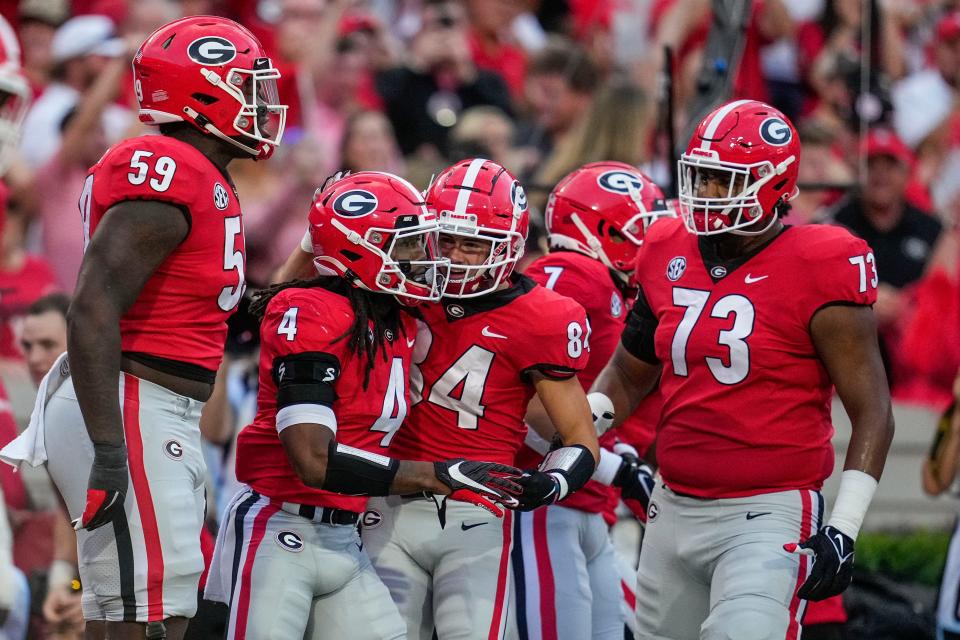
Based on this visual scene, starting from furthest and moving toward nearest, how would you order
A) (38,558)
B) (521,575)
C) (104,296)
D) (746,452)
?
(38,558)
(521,575)
(746,452)
(104,296)

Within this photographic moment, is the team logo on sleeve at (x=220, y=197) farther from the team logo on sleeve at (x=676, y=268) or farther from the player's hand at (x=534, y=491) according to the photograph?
the team logo on sleeve at (x=676, y=268)

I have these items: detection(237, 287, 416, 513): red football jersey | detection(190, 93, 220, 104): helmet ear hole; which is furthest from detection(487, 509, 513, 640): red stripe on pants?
detection(190, 93, 220, 104): helmet ear hole

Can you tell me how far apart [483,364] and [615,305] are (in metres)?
0.91

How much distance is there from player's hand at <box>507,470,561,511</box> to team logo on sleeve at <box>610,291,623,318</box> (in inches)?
44.4

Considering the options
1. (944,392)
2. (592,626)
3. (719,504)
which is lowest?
(944,392)

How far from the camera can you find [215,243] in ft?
13.5

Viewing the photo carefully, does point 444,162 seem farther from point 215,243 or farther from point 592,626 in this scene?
point 215,243

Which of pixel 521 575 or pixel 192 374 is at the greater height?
pixel 192 374

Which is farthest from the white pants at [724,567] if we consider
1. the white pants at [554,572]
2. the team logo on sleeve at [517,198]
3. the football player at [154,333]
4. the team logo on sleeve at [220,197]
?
the team logo on sleeve at [220,197]

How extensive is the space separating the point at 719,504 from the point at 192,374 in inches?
62.0

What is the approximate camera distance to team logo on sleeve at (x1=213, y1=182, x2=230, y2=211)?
411cm

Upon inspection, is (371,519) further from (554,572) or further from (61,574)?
(61,574)

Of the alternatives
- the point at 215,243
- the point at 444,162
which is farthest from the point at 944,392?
the point at 215,243

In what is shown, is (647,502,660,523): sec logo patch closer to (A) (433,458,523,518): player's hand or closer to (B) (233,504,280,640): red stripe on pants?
(A) (433,458,523,518): player's hand
